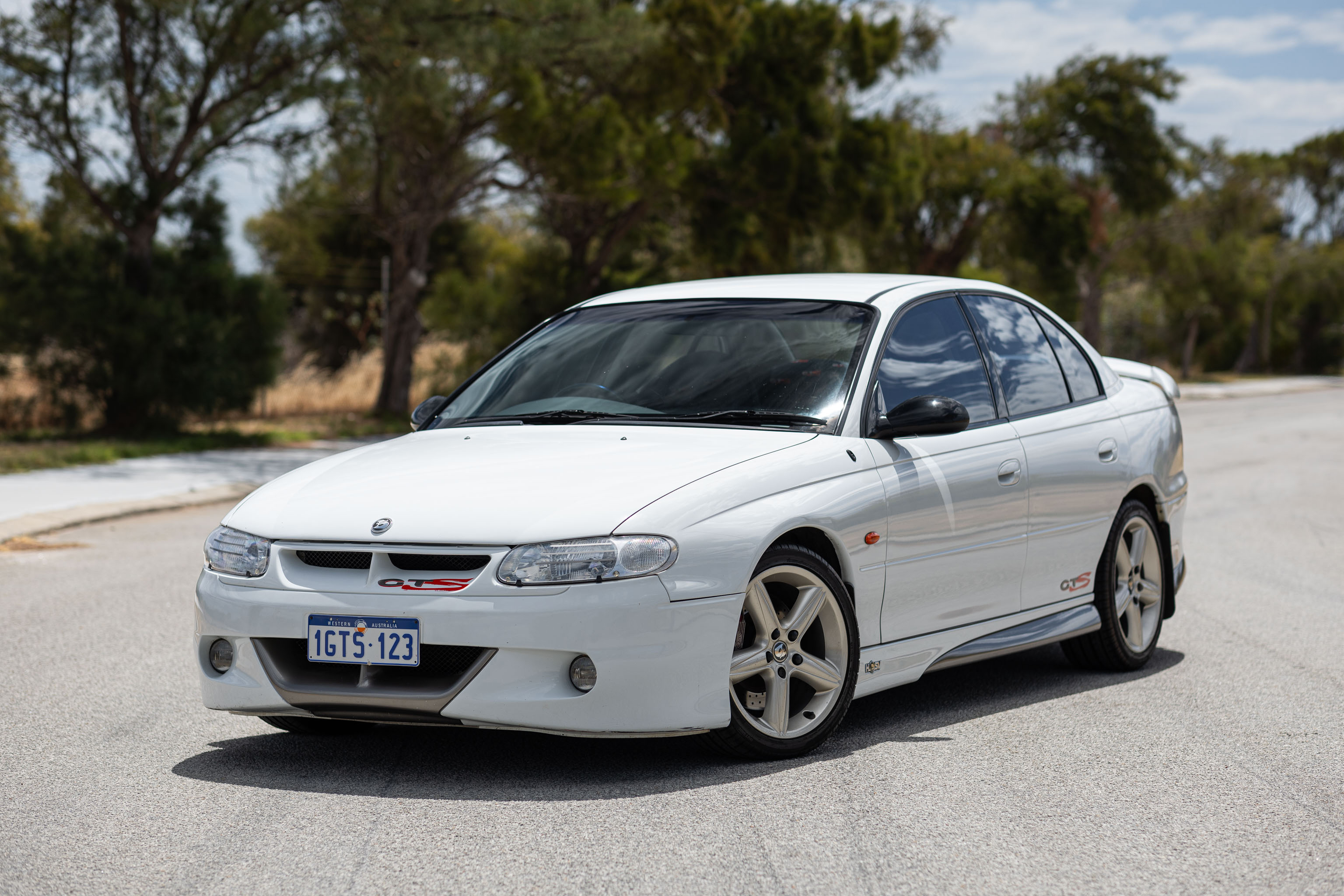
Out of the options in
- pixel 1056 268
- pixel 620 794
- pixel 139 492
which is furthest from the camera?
pixel 1056 268

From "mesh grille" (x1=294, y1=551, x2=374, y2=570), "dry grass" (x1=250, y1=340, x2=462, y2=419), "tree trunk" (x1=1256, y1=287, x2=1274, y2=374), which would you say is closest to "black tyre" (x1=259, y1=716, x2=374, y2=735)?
"mesh grille" (x1=294, y1=551, x2=374, y2=570)

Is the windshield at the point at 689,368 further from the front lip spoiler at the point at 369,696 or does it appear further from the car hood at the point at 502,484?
the front lip spoiler at the point at 369,696

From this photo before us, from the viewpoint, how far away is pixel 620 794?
4555 millimetres

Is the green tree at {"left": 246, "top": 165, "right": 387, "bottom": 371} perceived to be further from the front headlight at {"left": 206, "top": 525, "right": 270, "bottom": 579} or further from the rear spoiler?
the front headlight at {"left": 206, "top": 525, "right": 270, "bottom": 579}

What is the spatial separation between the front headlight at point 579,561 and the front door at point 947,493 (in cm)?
119

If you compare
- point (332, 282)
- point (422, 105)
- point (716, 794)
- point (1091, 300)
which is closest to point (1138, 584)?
point (716, 794)

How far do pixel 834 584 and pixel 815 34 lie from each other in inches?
1068

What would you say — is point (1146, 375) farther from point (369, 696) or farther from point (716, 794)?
point (369, 696)

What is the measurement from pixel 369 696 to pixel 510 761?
2.17 feet

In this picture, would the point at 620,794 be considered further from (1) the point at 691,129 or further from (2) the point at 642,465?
(1) the point at 691,129

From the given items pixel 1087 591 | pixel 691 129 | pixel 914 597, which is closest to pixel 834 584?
pixel 914 597

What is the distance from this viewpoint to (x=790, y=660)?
16.2 feet

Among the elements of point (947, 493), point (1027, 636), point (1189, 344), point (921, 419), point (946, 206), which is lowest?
point (1027, 636)

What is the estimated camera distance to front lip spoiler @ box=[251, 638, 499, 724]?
4461 millimetres
